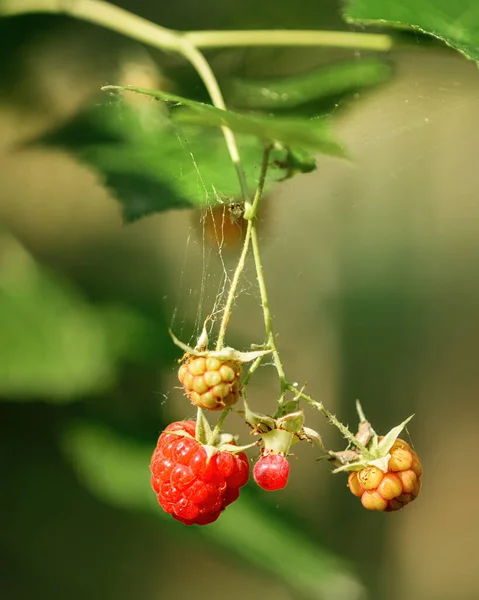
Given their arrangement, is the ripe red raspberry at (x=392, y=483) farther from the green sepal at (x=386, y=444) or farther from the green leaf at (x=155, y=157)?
the green leaf at (x=155, y=157)

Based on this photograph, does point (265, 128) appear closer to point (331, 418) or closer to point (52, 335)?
point (331, 418)

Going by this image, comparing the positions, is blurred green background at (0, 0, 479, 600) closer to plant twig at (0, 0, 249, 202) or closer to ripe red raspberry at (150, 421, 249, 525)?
ripe red raspberry at (150, 421, 249, 525)

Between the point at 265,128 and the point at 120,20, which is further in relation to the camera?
the point at 120,20

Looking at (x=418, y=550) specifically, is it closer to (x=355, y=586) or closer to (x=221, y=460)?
(x=355, y=586)

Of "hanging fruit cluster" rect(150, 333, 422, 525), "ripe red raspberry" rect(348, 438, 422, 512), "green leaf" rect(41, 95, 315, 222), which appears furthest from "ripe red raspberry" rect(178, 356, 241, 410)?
"green leaf" rect(41, 95, 315, 222)

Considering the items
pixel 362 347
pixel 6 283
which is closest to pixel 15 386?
pixel 6 283

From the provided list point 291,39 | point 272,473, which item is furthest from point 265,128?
point 291,39

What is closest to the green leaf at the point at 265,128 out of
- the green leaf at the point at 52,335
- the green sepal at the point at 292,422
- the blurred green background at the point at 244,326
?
the blurred green background at the point at 244,326
